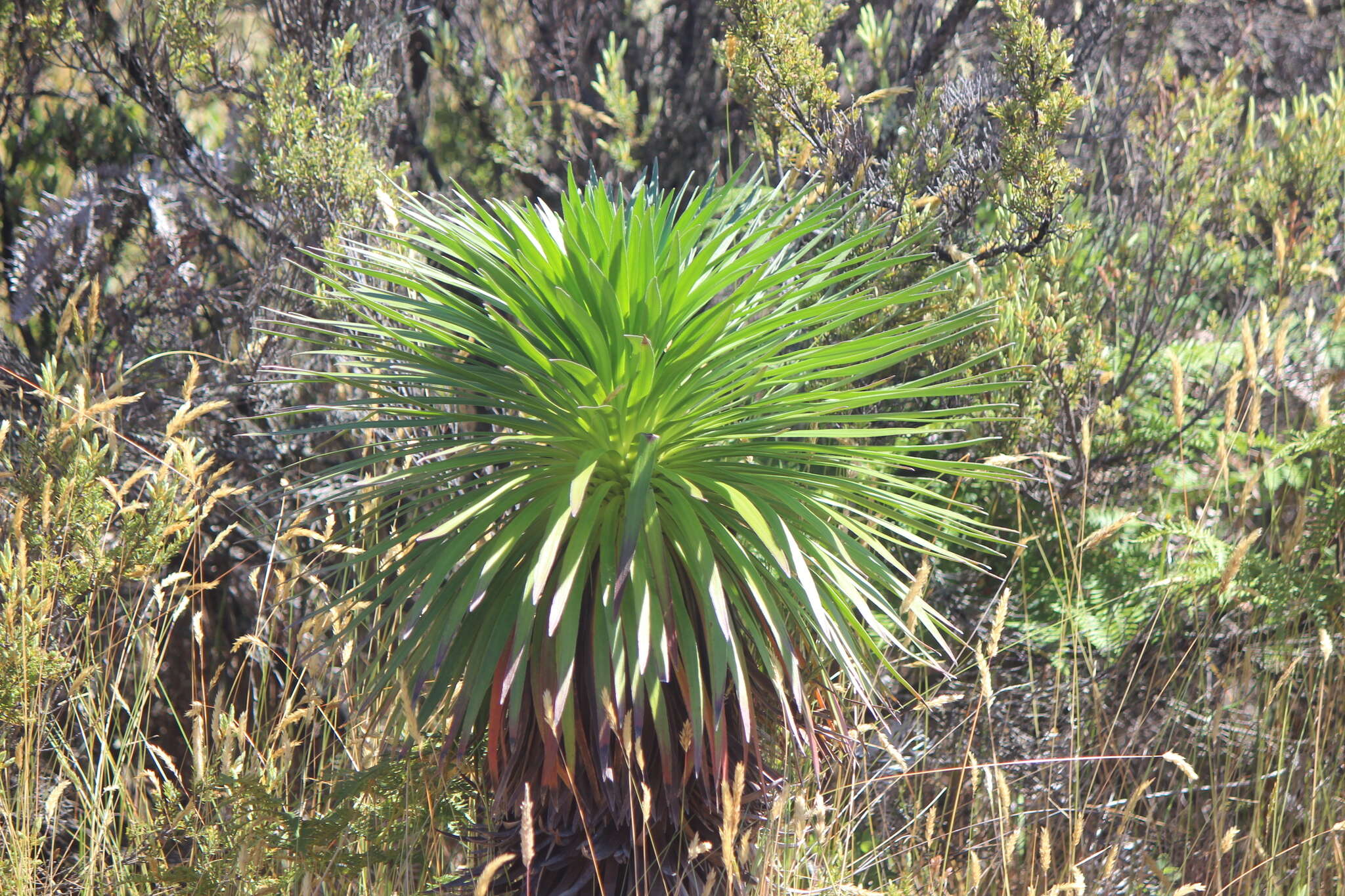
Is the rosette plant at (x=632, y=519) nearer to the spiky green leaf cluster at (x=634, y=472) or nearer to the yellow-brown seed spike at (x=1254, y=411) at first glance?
the spiky green leaf cluster at (x=634, y=472)

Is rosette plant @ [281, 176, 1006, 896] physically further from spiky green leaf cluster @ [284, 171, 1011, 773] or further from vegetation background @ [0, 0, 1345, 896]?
vegetation background @ [0, 0, 1345, 896]

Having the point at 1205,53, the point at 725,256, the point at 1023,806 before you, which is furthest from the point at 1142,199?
the point at 725,256

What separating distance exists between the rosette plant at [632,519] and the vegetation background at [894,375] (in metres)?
0.18

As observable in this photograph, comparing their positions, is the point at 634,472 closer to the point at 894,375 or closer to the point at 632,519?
the point at 632,519

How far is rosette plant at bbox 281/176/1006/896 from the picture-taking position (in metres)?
1.73

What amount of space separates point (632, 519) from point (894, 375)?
1325 millimetres

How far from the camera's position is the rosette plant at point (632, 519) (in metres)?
1.73

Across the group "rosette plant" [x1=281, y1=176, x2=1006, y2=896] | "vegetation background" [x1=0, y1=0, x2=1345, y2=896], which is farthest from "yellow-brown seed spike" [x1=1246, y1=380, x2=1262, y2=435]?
"rosette plant" [x1=281, y1=176, x2=1006, y2=896]

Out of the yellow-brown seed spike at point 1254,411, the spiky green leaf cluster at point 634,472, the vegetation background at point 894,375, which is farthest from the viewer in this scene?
the yellow-brown seed spike at point 1254,411

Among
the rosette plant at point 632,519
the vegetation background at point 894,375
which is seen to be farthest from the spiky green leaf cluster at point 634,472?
the vegetation background at point 894,375

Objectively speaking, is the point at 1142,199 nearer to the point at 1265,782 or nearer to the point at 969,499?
the point at 969,499

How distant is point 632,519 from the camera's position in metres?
1.64

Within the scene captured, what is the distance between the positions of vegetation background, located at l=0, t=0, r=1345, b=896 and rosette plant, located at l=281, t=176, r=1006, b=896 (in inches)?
7.3

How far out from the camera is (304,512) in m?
2.24
